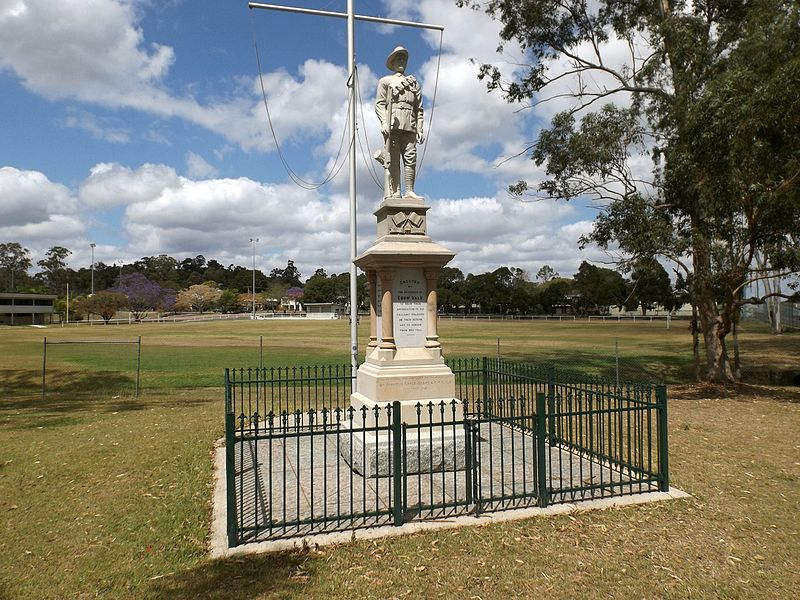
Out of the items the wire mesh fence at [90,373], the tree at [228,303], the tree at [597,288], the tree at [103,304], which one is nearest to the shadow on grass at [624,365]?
the wire mesh fence at [90,373]

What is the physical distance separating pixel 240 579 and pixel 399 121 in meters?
6.51

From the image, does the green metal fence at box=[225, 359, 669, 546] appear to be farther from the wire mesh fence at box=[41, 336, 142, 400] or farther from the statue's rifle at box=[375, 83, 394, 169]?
the wire mesh fence at box=[41, 336, 142, 400]

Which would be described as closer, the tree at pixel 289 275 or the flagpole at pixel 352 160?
the flagpole at pixel 352 160

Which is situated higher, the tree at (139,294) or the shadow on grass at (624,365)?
the tree at (139,294)

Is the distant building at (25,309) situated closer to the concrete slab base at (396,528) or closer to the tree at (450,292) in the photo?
the tree at (450,292)

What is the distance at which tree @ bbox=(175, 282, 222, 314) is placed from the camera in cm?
11569

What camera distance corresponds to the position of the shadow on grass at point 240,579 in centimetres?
435

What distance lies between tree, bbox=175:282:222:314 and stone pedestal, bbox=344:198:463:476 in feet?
377

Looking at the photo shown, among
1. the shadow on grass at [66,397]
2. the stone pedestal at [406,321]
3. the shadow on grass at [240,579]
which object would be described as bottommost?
the shadow on grass at [66,397]

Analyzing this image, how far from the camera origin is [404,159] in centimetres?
859

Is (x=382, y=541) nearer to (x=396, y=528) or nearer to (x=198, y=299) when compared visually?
(x=396, y=528)

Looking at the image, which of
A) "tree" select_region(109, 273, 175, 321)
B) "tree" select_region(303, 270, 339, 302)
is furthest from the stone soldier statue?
"tree" select_region(303, 270, 339, 302)

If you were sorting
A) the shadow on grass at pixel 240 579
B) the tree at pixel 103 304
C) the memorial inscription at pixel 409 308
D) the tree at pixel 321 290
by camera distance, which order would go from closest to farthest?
the shadow on grass at pixel 240 579, the memorial inscription at pixel 409 308, the tree at pixel 103 304, the tree at pixel 321 290

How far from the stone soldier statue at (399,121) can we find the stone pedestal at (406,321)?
473mm
